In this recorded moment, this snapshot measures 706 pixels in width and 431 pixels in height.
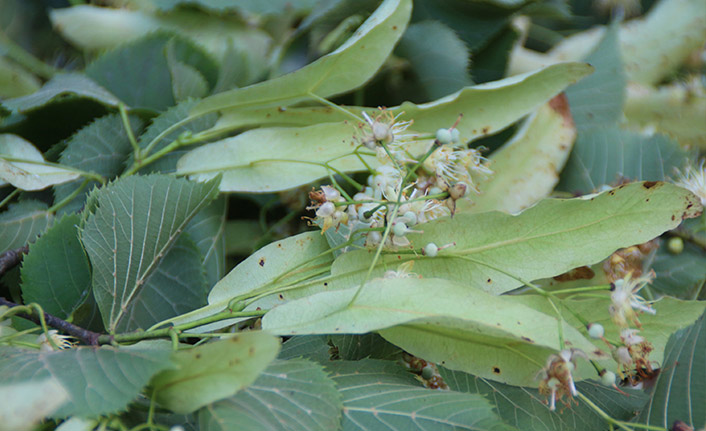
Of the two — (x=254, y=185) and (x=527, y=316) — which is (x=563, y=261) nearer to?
(x=527, y=316)

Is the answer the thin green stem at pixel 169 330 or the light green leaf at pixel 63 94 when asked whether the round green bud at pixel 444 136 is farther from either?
the light green leaf at pixel 63 94

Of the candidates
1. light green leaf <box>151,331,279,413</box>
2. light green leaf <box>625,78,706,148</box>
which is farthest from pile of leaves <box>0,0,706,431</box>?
light green leaf <box>625,78,706,148</box>

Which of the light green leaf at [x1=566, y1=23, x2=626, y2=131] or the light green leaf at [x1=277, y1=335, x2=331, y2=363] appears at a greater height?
the light green leaf at [x1=566, y1=23, x2=626, y2=131]

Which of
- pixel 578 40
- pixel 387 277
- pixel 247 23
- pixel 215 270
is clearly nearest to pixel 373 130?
pixel 387 277

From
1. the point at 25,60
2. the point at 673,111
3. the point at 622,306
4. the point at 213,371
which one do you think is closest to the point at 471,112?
the point at 622,306

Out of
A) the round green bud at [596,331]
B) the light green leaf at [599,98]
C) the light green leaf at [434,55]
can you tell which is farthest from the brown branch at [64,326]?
the light green leaf at [599,98]

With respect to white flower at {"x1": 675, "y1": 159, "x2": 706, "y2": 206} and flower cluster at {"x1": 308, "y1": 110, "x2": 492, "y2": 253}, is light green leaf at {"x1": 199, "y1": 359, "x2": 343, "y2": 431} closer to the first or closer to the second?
flower cluster at {"x1": 308, "y1": 110, "x2": 492, "y2": 253}

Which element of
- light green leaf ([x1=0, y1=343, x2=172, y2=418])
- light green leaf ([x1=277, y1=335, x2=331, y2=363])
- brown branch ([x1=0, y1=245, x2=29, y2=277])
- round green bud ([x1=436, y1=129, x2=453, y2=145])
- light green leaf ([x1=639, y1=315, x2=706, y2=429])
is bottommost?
light green leaf ([x1=639, y1=315, x2=706, y2=429])

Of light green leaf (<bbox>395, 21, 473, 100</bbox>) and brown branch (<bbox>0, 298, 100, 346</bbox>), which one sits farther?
light green leaf (<bbox>395, 21, 473, 100</bbox>)
